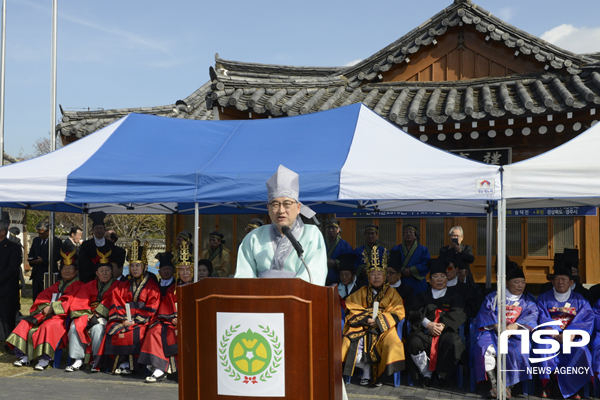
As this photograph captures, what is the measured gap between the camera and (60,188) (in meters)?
5.30

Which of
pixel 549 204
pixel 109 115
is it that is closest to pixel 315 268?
pixel 549 204

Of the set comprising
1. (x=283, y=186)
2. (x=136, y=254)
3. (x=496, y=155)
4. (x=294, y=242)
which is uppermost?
(x=496, y=155)

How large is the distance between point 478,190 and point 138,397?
357cm

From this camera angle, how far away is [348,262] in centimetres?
637

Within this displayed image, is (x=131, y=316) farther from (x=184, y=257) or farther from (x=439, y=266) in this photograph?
(x=439, y=266)

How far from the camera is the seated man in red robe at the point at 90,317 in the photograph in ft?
19.1

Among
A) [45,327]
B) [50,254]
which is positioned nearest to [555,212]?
[45,327]

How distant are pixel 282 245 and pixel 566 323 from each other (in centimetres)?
357

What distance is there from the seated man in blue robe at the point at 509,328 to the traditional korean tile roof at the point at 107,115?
6.81 metres

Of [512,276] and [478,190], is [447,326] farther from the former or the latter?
[478,190]

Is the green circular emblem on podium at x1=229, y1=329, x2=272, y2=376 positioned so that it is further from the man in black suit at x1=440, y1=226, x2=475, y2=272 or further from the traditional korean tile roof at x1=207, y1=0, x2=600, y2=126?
the traditional korean tile roof at x1=207, y1=0, x2=600, y2=126

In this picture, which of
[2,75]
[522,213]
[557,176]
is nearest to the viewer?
[557,176]

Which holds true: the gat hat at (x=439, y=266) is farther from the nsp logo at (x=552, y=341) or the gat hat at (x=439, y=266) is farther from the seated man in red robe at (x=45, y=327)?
the seated man in red robe at (x=45, y=327)

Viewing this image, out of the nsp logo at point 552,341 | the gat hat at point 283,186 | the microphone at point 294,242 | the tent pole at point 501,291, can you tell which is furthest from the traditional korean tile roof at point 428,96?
the microphone at point 294,242
